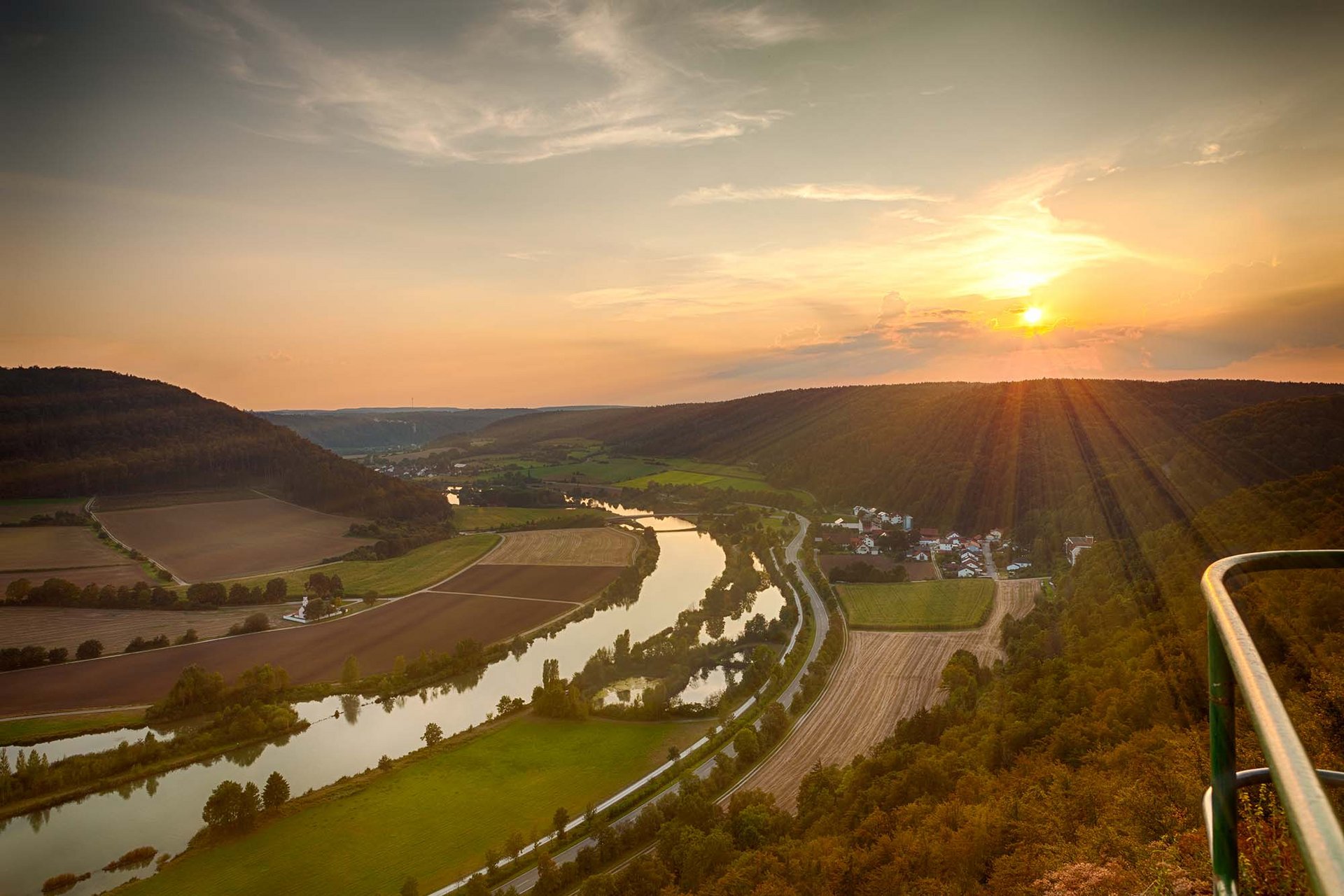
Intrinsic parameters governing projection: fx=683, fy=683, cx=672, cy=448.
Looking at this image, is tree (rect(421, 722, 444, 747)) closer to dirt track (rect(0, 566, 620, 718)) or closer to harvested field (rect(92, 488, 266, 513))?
dirt track (rect(0, 566, 620, 718))

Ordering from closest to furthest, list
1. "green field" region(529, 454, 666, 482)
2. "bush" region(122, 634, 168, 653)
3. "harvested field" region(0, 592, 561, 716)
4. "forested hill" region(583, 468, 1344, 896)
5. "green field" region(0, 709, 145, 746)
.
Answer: "forested hill" region(583, 468, 1344, 896)
"green field" region(0, 709, 145, 746)
"harvested field" region(0, 592, 561, 716)
"bush" region(122, 634, 168, 653)
"green field" region(529, 454, 666, 482)

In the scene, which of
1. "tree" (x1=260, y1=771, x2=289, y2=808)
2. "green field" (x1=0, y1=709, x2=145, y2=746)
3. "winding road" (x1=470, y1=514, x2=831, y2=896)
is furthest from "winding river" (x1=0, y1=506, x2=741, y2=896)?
"winding road" (x1=470, y1=514, x2=831, y2=896)

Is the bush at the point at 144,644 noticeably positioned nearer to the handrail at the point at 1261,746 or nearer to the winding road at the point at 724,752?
the winding road at the point at 724,752

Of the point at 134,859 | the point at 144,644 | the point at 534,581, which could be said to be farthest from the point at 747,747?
the point at 144,644

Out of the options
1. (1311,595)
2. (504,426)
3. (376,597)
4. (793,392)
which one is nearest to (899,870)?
(1311,595)

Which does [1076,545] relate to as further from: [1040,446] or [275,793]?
[275,793]

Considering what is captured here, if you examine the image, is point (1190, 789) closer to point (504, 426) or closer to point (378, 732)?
point (378, 732)

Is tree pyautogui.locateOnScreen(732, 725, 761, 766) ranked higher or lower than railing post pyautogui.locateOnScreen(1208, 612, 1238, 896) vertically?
lower
